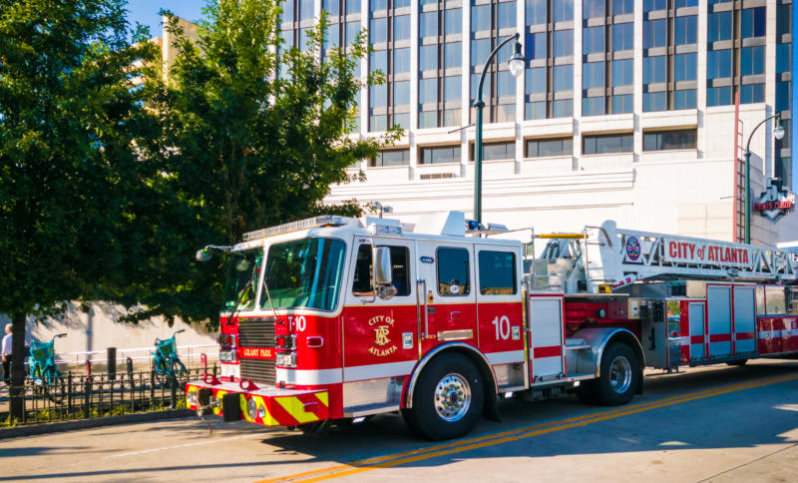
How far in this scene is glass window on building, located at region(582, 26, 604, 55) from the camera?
1943 inches

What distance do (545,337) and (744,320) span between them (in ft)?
20.4

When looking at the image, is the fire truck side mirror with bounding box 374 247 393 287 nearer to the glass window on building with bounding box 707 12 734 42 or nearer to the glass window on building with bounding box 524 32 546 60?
the glass window on building with bounding box 524 32 546 60

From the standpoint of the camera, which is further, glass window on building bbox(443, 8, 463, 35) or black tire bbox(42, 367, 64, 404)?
glass window on building bbox(443, 8, 463, 35)

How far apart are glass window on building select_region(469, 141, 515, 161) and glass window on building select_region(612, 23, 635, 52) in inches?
410

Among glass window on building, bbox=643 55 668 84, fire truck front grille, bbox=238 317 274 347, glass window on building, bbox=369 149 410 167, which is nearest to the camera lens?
fire truck front grille, bbox=238 317 274 347

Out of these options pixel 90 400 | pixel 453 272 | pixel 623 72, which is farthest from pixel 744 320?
pixel 623 72

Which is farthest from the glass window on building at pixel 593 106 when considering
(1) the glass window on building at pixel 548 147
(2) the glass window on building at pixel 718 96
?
(2) the glass window on building at pixel 718 96

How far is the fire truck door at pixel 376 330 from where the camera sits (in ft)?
23.5

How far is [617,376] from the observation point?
10.4 meters

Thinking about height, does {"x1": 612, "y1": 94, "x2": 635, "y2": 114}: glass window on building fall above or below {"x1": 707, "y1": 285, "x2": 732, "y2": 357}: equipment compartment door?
above

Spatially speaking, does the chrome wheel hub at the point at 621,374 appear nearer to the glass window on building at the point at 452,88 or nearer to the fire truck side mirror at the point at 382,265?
the fire truck side mirror at the point at 382,265

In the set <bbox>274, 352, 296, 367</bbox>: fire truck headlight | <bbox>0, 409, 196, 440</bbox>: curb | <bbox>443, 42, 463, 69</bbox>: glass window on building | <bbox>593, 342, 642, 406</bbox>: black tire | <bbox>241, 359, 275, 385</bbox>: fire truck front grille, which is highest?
<bbox>443, 42, 463, 69</bbox>: glass window on building

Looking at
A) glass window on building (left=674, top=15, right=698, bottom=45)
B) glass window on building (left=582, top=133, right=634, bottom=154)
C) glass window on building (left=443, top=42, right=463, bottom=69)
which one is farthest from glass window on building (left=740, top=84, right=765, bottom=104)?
glass window on building (left=443, top=42, right=463, bottom=69)

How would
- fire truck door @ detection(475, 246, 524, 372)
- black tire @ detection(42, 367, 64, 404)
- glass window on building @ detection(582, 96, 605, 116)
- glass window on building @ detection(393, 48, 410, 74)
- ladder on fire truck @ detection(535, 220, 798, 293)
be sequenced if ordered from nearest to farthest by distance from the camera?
fire truck door @ detection(475, 246, 524, 372) < black tire @ detection(42, 367, 64, 404) < ladder on fire truck @ detection(535, 220, 798, 293) < glass window on building @ detection(582, 96, 605, 116) < glass window on building @ detection(393, 48, 410, 74)
